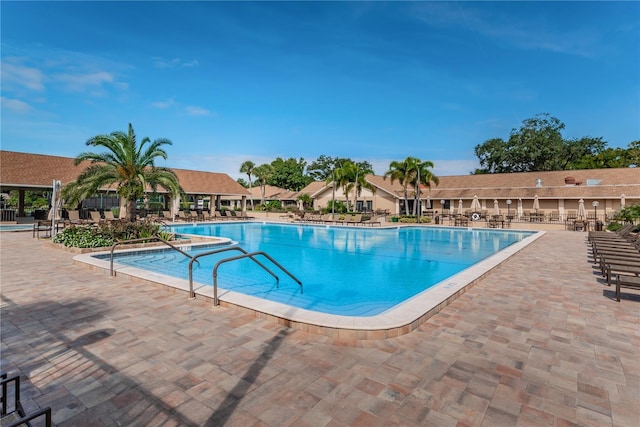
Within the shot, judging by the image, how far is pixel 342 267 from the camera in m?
11.6

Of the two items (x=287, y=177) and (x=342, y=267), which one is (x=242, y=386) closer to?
(x=342, y=267)

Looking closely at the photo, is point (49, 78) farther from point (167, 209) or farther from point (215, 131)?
point (167, 209)

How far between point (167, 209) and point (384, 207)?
24.9m

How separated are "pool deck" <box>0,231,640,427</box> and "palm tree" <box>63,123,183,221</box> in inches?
388

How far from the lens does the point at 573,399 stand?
9.90 feet

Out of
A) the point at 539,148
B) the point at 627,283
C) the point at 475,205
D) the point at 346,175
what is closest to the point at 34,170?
the point at 346,175

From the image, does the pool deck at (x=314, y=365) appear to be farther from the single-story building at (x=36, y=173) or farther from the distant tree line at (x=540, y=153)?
the distant tree line at (x=540, y=153)

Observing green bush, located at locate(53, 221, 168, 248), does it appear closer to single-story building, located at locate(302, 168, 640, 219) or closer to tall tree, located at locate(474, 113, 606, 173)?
single-story building, located at locate(302, 168, 640, 219)

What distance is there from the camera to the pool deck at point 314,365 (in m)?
2.78

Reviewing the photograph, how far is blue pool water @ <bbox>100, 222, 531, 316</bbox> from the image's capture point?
8055 millimetres

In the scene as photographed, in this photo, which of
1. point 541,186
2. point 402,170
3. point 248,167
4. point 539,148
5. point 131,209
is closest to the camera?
point 131,209

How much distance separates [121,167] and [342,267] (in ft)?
36.1

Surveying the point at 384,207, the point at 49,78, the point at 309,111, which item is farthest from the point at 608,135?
the point at 49,78

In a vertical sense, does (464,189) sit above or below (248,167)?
below
